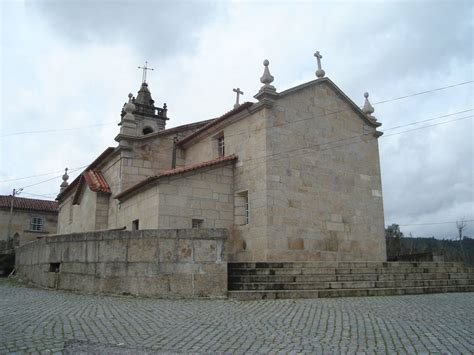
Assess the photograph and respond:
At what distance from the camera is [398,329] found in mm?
6141

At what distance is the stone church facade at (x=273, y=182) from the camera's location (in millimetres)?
14648

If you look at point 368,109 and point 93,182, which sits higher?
point 368,109

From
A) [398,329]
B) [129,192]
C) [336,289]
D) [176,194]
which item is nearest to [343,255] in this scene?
[336,289]

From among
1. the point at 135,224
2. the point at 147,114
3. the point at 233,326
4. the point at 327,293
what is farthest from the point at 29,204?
the point at 233,326

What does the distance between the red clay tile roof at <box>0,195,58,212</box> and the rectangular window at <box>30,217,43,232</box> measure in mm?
1033

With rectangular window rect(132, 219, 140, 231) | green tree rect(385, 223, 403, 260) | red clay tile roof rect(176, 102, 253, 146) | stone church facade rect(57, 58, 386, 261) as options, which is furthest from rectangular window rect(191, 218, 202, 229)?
green tree rect(385, 223, 403, 260)

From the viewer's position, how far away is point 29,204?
140 ft

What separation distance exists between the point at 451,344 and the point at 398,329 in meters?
0.93

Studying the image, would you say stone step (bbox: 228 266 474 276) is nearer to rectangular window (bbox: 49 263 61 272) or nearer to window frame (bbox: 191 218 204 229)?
window frame (bbox: 191 218 204 229)

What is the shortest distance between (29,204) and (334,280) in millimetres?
39741

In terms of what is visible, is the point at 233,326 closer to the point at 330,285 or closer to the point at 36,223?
the point at 330,285

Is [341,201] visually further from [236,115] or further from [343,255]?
[236,115]

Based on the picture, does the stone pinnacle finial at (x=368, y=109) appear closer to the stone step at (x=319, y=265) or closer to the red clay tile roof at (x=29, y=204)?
the stone step at (x=319, y=265)

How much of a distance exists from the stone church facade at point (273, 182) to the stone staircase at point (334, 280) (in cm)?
274
